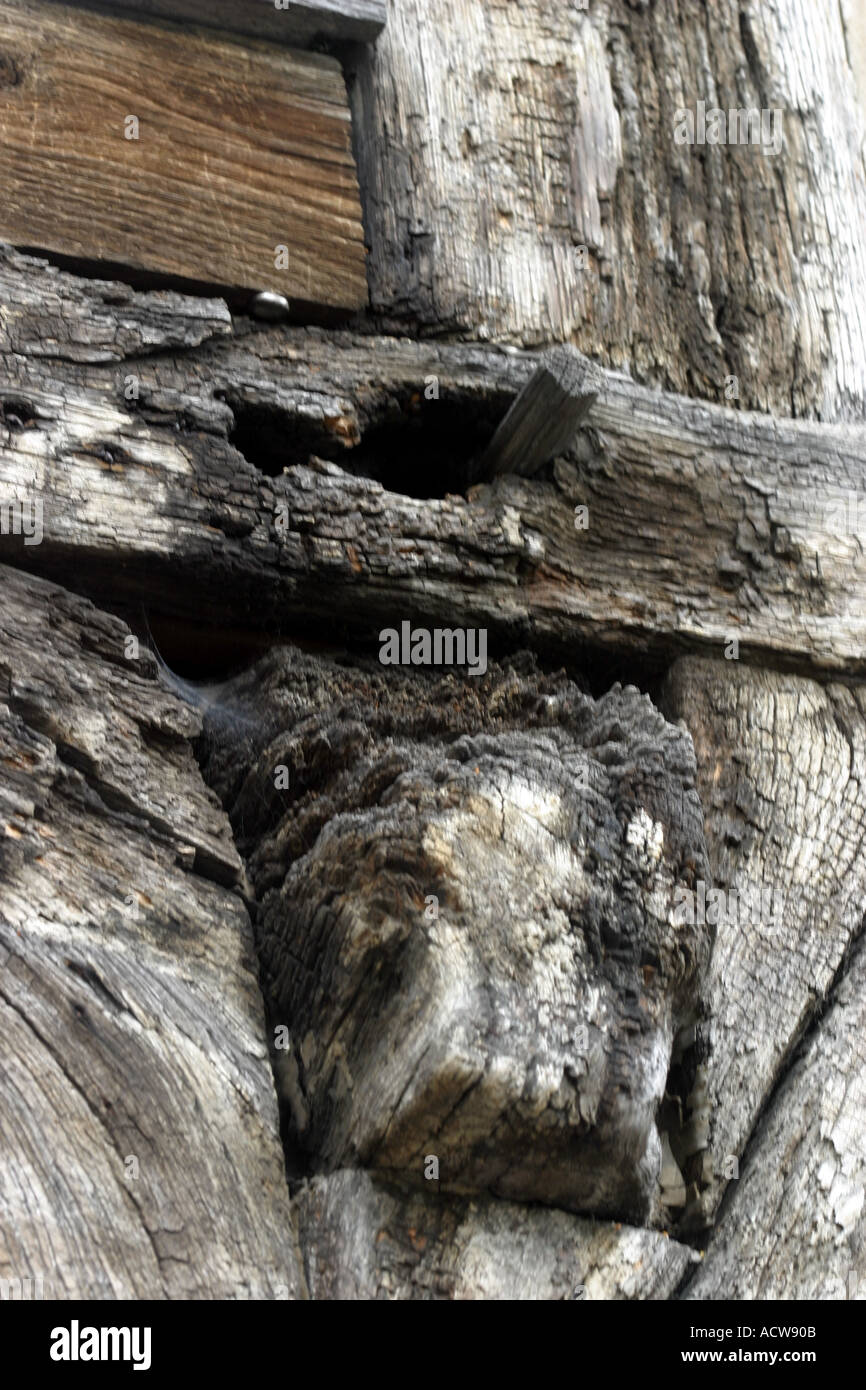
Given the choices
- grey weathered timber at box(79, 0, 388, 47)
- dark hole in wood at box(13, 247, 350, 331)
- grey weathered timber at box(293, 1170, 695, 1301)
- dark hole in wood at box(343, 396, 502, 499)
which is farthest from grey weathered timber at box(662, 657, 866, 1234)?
grey weathered timber at box(79, 0, 388, 47)

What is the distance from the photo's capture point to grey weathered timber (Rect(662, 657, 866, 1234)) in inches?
65.5

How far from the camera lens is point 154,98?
213 cm

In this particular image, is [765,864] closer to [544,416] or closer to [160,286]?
[544,416]

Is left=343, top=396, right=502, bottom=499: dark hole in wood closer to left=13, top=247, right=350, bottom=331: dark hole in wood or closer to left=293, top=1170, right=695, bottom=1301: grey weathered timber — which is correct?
left=13, top=247, right=350, bottom=331: dark hole in wood

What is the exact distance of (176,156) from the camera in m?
2.12

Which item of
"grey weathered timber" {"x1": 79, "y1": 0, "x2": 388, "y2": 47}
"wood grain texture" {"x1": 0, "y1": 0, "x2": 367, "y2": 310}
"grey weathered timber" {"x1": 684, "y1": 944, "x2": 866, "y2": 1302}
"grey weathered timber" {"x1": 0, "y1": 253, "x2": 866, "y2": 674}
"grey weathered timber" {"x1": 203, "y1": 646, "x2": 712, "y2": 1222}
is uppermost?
"grey weathered timber" {"x1": 79, "y1": 0, "x2": 388, "y2": 47}

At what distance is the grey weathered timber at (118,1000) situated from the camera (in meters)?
1.31

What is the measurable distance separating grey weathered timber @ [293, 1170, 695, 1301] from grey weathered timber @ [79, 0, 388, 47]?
1.71 m

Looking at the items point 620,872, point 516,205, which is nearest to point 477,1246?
point 620,872

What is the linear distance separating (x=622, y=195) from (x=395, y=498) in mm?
759

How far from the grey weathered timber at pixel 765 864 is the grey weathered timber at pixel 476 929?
11 cm

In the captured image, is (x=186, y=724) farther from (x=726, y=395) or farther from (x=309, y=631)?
(x=726, y=395)

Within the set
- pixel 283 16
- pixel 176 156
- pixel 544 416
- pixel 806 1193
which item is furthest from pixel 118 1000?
pixel 283 16

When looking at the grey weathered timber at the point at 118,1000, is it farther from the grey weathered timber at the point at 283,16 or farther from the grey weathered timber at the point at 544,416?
the grey weathered timber at the point at 283,16
